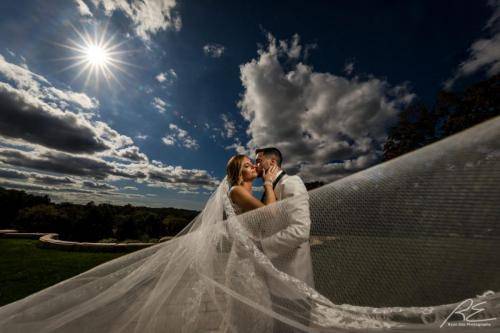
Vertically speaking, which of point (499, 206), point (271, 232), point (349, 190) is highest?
point (349, 190)

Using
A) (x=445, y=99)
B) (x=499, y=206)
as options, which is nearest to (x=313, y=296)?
(x=499, y=206)

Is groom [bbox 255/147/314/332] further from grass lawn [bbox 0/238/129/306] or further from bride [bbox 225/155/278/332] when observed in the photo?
grass lawn [bbox 0/238/129/306]

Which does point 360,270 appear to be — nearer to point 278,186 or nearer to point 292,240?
point 292,240

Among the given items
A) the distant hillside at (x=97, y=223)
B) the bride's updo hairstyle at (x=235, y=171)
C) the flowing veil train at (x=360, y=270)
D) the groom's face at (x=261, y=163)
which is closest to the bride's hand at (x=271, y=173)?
the groom's face at (x=261, y=163)

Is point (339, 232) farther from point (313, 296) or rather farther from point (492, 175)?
point (492, 175)

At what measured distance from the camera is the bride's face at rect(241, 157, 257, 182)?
10.3 ft

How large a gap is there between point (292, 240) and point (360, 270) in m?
0.48

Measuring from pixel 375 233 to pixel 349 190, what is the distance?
36cm

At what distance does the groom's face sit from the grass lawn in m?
5.03

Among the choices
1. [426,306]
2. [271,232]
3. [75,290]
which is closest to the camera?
Result: [426,306]

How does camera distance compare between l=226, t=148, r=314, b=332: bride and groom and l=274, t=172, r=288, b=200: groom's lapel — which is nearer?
l=226, t=148, r=314, b=332: bride and groom

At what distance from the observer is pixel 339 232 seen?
151 centimetres

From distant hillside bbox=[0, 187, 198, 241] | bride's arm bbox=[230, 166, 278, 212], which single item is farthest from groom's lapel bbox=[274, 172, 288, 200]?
distant hillside bbox=[0, 187, 198, 241]

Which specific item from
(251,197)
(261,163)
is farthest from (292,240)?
(261,163)
